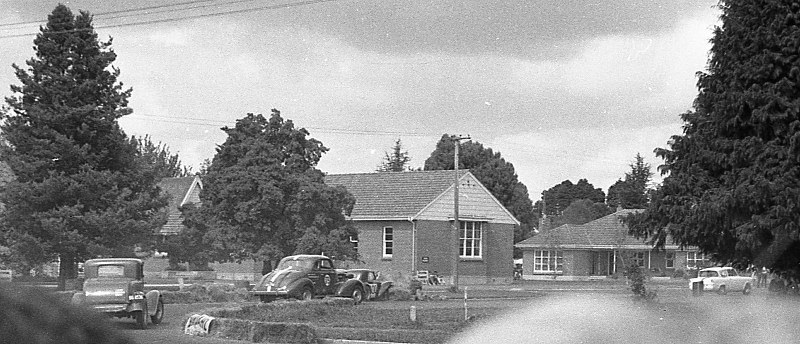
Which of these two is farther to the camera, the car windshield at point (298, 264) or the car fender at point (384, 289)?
the car fender at point (384, 289)

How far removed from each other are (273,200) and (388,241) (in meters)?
17.9

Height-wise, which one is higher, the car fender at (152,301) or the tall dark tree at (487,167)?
the tall dark tree at (487,167)

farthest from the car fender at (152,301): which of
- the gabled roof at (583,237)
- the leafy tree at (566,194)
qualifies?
the leafy tree at (566,194)

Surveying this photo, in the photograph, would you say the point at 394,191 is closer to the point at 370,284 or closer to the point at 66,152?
the point at 370,284

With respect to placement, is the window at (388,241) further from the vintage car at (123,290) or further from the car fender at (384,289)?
the vintage car at (123,290)

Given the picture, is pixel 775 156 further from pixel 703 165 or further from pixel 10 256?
pixel 10 256

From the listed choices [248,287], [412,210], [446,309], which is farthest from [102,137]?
[412,210]

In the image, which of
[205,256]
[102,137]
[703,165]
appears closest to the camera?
[703,165]

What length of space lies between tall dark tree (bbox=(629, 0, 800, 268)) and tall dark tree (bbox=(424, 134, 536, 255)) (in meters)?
77.9

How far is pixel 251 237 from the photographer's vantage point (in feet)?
156

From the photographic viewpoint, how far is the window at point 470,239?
63.9 m

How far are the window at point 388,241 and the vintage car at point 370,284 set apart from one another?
60.2 feet

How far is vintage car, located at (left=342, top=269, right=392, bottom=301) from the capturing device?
42.2 meters

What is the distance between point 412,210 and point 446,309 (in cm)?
2936
